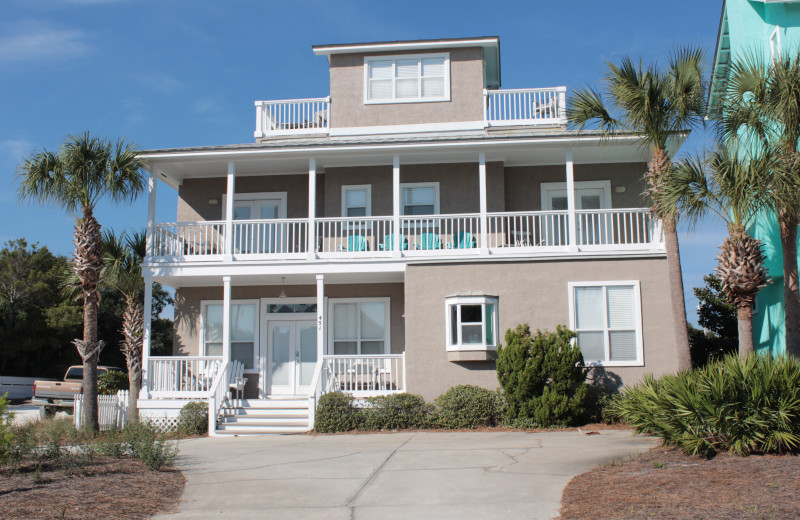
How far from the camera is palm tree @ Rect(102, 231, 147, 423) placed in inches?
688

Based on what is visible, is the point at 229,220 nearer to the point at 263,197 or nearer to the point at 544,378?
the point at 263,197

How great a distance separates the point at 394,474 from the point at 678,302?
7318 millimetres

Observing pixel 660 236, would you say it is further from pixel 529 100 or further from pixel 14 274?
pixel 14 274

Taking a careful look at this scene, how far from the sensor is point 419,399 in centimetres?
1544

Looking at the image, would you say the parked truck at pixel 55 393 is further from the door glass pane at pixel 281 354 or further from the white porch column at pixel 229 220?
the white porch column at pixel 229 220

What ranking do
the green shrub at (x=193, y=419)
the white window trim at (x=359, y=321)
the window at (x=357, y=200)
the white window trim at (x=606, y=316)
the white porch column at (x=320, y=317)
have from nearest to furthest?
the green shrub at (x=193, y=419) < the white window trim at (x=606, y=316) < the white porch column at (x=320, y=317) < the white window trim at (x=359, y=321) < the window at (x=357, y=200)

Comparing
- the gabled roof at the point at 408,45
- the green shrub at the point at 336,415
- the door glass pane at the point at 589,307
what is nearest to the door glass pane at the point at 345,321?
the green shrub at the point at 336,415

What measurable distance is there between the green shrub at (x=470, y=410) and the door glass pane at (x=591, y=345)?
233 cm

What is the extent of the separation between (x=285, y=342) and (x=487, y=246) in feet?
19.2

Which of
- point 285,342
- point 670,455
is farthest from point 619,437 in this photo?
point 285,342

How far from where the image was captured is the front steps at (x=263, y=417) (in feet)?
51.3

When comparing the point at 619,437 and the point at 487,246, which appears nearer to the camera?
the point at 619,437

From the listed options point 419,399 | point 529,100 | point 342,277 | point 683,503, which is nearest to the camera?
point 683,503

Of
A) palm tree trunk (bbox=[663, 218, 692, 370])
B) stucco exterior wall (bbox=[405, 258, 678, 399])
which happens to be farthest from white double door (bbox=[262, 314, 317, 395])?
palm tree trunk (bbox=[663, 218, 692, 370])
